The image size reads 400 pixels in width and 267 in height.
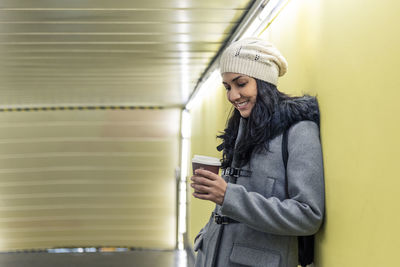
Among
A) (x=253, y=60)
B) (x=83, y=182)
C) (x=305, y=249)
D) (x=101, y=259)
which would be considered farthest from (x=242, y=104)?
(x=83, y=182)

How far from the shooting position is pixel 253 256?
220 centimetres

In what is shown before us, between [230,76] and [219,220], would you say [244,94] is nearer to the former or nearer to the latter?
[230,76]

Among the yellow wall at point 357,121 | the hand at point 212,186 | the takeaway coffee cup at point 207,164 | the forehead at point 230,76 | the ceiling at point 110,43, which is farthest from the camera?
the ceiling at point 110,43

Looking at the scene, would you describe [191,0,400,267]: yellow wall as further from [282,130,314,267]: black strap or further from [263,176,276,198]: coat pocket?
[263,176,276,198]: coat pocket

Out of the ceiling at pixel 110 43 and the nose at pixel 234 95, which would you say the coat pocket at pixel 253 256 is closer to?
the nose at pixel 234 95

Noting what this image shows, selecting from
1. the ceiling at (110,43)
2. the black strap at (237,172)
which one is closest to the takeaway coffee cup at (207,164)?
the black strap at (237,172)

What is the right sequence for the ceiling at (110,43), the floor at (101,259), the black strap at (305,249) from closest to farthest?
the black strap at (305,249), the ceiling at (110,43), the floor at (101,259)

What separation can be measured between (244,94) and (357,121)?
0.53 m

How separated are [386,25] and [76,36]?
367 centimetres

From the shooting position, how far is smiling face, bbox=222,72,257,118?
2334 millimetres

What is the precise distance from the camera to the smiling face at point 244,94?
7.66ft

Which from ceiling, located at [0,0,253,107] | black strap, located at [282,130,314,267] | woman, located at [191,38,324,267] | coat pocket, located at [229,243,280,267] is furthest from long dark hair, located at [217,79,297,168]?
ceiling, located at [0,0,253,107]

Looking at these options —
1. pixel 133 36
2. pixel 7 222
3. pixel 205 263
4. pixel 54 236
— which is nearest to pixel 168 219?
pixel 54 236

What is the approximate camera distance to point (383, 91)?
1.76 metres
